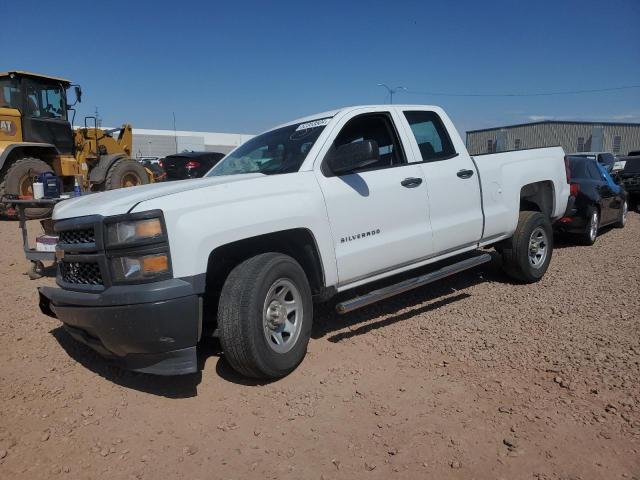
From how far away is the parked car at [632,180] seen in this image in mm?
14078

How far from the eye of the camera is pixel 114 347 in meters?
3.15

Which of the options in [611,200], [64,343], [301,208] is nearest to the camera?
[301,208]

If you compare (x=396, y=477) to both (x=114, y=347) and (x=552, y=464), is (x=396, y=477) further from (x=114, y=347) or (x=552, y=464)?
(x=114, y=347)

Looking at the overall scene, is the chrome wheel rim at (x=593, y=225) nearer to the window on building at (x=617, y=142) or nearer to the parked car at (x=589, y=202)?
the parked car at (x=589, y=202)

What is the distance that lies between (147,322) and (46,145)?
11465 millimetres

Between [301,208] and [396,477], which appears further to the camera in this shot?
[301,208]

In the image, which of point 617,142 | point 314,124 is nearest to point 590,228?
point 314,124

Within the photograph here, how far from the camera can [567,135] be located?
4791 cm

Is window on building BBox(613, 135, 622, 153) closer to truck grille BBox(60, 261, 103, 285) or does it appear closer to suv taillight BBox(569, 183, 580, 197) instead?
suv taillight BBox(569, 183, 580, 197)

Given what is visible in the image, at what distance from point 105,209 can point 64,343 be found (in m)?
1.93

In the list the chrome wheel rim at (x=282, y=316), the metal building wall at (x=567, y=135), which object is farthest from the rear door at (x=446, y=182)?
the metal building wall at (x=567, y=135)

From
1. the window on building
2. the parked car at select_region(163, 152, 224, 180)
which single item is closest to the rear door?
the parked car at select_region(163, 152, 224, 180)

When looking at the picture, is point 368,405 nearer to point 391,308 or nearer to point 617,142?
point 391,308

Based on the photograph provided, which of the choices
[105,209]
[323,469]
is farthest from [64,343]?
[323,469]
